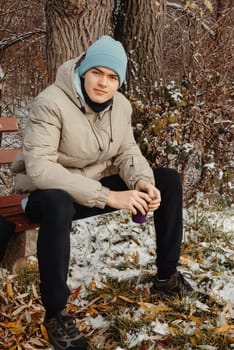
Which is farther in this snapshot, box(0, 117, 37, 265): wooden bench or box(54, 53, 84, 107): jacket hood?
box(0, 117, 37, 265): wooden bench

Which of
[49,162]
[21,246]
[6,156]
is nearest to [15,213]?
[21,246]

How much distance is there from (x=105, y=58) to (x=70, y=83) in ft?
0.78

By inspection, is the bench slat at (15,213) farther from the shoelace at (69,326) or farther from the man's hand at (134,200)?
the shoelace at (69,326)

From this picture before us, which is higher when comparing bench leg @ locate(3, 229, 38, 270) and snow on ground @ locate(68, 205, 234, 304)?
bench leg @ locate(3, 229, 38, 270)

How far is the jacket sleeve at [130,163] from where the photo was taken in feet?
8.71

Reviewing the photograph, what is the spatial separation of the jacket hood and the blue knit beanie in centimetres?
5

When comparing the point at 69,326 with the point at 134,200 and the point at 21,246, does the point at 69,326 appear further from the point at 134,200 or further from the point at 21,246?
the point at 21,246

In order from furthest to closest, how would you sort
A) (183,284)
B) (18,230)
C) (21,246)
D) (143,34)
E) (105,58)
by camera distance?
(143,34) → (21,246) → (18,230) → (183,284) → (105,58)

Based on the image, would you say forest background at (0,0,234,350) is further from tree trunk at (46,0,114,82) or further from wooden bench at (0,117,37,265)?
wooden bench at (0,117,37,265)

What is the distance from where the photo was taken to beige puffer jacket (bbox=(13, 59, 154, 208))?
237 centimetres

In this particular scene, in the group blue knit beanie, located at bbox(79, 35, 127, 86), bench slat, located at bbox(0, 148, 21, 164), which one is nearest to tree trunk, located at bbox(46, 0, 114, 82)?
bench slat, located at bbox(0, 148, 21, 164)

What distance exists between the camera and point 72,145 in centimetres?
256

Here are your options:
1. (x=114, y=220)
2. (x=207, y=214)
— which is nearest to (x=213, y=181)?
(x=207, y=214)

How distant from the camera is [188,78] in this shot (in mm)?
4344
